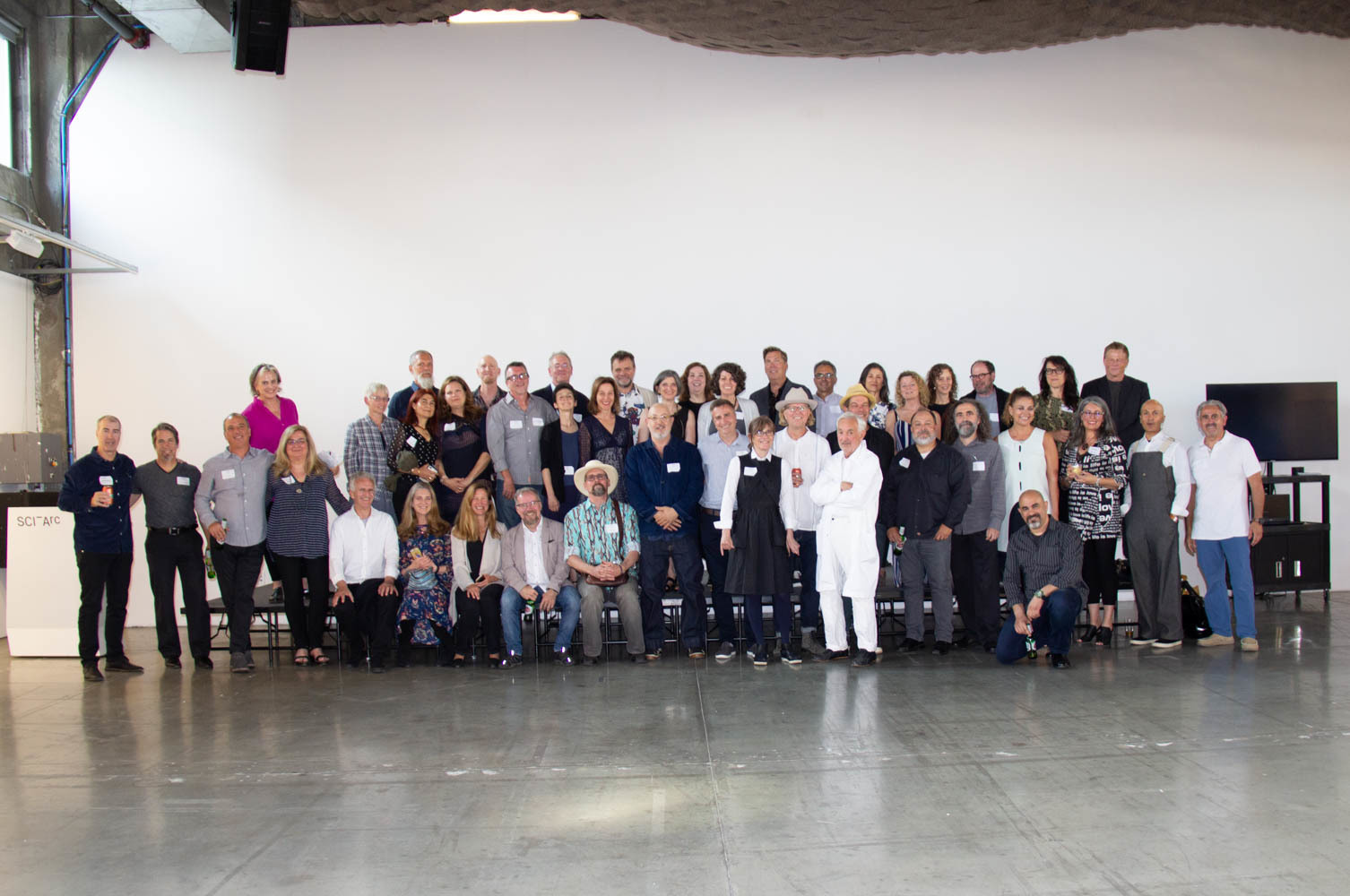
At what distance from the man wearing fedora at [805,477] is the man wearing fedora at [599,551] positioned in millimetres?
976

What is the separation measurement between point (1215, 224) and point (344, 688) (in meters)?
7.36

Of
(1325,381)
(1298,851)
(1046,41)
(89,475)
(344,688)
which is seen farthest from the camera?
(1325,381)

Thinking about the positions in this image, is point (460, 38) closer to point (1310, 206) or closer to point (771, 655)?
point (771, 655)

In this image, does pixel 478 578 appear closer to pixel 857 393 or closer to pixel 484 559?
pixel 484 559

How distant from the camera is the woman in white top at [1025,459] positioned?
242 inches

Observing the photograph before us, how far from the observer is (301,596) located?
6.38 meters

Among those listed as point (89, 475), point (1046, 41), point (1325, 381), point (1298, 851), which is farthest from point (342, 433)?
point (1325, 381)

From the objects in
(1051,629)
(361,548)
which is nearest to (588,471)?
(361,548)

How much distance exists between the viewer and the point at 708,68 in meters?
8.31

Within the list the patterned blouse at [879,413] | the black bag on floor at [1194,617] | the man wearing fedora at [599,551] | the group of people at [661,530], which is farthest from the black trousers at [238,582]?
the black bag on floor at [1194,617]

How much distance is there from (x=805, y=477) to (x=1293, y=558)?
4050 millimetres

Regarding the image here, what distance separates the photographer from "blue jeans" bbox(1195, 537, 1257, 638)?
20.0 ft

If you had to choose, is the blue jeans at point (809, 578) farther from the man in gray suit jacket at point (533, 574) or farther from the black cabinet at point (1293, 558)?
the black cabinet at point (1293, 558)

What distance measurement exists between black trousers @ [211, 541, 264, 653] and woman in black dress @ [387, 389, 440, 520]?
92cm
